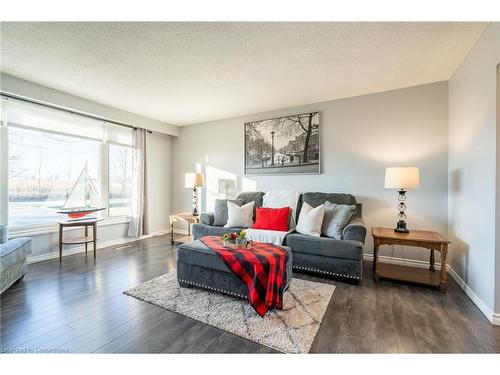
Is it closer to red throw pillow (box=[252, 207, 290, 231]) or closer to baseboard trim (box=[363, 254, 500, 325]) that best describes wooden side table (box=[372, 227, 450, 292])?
baseboard trim (box=[363, 254, 500, 325])

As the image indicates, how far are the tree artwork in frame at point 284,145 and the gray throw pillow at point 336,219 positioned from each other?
903 millimetres

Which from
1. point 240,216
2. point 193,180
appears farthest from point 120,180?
point 240,216

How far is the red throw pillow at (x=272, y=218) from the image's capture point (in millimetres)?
3201

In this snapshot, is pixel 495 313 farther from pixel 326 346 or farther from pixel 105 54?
pixel 105 54

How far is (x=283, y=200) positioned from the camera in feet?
11.8

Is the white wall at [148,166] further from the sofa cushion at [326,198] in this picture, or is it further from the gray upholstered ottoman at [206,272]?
the sofa cushion at [326,198]

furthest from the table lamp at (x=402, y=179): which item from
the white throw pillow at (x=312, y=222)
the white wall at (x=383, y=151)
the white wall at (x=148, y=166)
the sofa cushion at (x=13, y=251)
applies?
the white wall at (x=148, y=166)

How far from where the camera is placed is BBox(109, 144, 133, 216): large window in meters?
4.25

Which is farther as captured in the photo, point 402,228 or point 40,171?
point 40,171

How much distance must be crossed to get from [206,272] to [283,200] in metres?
1.80

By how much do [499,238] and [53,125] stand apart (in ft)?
18.1

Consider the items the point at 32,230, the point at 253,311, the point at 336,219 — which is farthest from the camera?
the point at 32,230

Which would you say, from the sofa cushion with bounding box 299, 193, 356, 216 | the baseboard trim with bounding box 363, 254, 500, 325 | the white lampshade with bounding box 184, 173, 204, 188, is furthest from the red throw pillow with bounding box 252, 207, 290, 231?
the white lampshade with bounding box 184, 173, 204, 188

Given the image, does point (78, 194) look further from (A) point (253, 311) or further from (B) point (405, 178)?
(B) point (405, 178)
